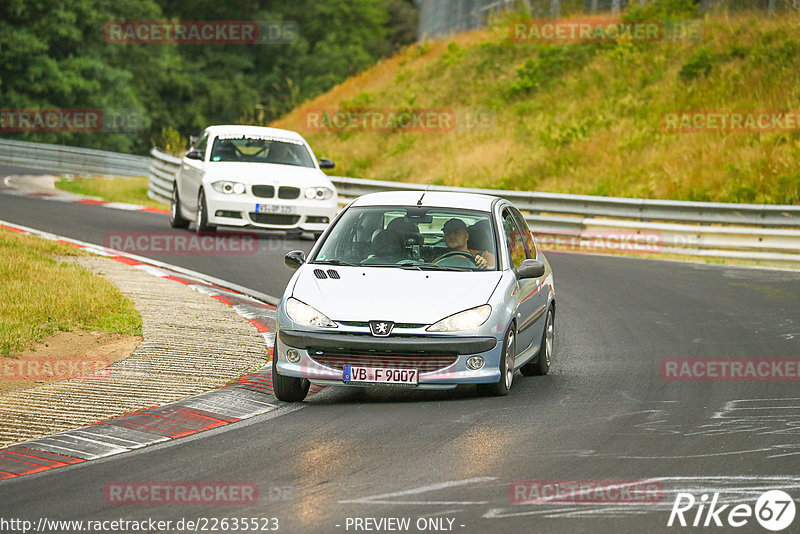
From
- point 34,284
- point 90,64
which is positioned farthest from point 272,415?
point 90,64

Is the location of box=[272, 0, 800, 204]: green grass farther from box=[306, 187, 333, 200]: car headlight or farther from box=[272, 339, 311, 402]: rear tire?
box=[272, 339, 311, 402]: rear tire

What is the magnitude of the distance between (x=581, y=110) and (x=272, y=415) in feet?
85.3

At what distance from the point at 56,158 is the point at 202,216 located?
996 inches

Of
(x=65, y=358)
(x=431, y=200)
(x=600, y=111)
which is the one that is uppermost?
(x=600, y=111)

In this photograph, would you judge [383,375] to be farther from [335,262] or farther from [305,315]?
[335,262]

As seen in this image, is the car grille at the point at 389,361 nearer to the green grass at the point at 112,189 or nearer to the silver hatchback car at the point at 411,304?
the silver hatchback car at the point at 411,304

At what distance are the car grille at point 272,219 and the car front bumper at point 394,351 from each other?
10447mm

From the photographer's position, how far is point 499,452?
7.63 m

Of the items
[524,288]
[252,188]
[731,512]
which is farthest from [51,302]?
[731,512]

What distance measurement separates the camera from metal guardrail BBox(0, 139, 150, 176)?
43000 mm

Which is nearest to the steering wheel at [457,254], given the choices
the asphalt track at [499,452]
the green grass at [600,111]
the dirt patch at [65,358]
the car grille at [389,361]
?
the asphalt track at [499,452]

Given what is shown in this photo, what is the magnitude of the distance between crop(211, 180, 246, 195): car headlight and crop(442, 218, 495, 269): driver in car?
31.7 ft

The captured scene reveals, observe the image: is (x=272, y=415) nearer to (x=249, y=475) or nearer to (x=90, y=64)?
(x=249, y=475)

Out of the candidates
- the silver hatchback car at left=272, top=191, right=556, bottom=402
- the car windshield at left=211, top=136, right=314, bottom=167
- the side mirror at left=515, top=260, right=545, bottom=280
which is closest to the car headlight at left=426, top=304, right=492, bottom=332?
the silver hatchback car at left=272, top=191, right=556, bottom=402
